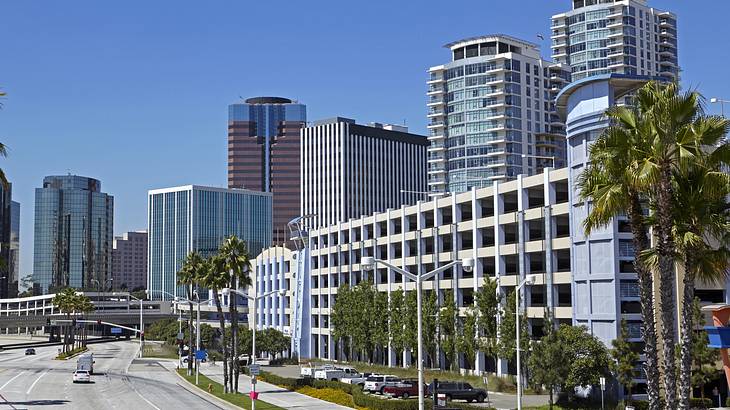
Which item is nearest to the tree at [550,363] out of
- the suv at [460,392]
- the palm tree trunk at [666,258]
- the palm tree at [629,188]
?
the suv at [460,392]

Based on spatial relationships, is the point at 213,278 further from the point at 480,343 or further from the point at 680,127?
the point at 680,127

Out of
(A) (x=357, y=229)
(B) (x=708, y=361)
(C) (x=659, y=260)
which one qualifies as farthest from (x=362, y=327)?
(C) (x=659, y=260)

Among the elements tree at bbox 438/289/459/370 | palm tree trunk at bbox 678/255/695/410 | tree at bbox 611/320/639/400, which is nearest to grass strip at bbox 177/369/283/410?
tree at bbox 438/289/459/370

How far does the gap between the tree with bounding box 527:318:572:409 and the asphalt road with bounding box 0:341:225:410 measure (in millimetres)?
22995

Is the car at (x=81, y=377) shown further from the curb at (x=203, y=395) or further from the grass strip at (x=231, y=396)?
the grass strip at (x=231, y=396)

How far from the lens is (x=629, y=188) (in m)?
27.3

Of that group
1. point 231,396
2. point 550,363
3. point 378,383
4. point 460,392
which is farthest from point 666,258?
point 378,383

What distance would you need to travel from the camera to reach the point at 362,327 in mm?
107375

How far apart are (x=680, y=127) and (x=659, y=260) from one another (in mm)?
4142

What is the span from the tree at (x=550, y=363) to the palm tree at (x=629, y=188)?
31.3 m

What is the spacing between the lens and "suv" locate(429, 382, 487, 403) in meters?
67.2

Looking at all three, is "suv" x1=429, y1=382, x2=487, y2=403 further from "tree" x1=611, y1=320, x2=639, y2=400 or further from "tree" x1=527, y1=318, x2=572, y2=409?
"tree" x1=611, y1=320, x2=639, y2=400

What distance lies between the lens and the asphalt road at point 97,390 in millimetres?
62741

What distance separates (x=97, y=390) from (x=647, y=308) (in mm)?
60562
